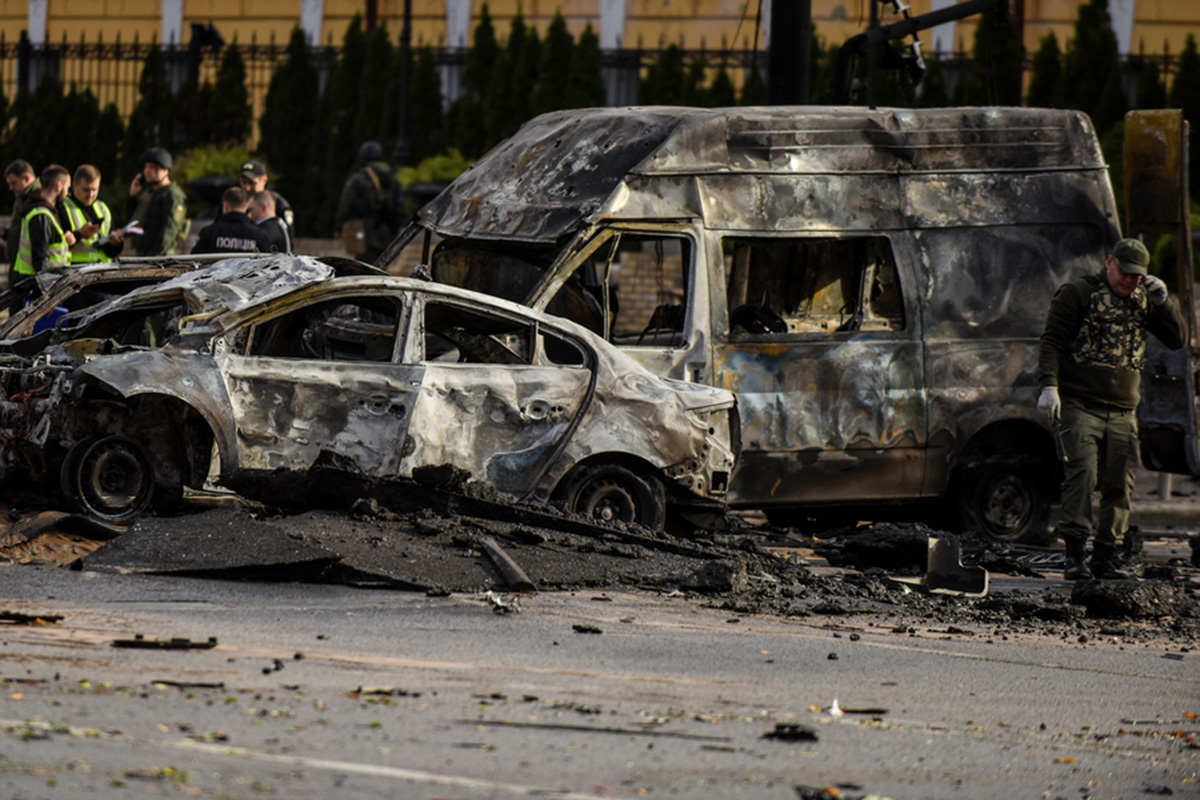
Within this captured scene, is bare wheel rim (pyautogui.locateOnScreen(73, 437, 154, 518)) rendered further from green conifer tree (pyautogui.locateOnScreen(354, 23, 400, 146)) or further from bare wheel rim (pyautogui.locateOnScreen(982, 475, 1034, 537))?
green conifer tree (pyautogui.locateOnScreen(354, 23, 400, 146))

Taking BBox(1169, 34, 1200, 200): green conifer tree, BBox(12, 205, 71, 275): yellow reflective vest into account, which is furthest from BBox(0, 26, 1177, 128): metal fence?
BBox(12, 205, 71, 275): yellow reflective vest

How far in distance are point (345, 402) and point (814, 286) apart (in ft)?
12.6

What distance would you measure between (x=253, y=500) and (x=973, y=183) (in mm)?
A: 5128

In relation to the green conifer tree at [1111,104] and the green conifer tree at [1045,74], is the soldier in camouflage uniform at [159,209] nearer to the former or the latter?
the green conifer tree at [1111,104]

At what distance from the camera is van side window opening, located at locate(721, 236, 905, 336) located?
12.3 m

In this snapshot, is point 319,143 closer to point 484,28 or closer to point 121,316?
point 484,28

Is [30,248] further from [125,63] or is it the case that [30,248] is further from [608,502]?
[125,63]

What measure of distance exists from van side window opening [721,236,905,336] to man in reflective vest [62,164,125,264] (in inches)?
200

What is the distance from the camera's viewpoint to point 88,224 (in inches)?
610

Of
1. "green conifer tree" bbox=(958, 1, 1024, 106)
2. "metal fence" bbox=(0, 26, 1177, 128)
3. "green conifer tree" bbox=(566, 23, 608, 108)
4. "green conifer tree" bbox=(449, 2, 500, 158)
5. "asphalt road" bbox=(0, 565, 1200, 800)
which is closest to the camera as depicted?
"asphalt road" bbox=(0, 565, 1200, 800)

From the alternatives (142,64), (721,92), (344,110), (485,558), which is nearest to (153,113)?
(142,64)

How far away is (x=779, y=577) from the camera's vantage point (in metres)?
10.1

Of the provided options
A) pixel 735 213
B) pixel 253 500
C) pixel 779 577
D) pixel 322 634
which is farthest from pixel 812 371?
pixel 322 634

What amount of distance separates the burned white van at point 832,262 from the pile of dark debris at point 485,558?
5.15ft
